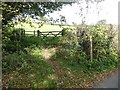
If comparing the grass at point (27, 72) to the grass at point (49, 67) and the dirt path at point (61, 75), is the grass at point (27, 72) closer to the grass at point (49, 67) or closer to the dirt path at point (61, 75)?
the grass at point (49, 67)

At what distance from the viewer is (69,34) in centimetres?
2020

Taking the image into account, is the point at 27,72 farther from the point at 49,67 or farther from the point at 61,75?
the point at 61,75

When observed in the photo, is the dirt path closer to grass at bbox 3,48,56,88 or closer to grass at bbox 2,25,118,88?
grass at bbox 2,25,118,88

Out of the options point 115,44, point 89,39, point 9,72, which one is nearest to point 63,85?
point 9,72

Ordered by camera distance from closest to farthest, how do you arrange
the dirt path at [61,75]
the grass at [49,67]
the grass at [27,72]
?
the grass at [27,72], the grass at [49,67], the dirt path at [61,75]

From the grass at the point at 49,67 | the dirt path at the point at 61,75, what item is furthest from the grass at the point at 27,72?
the dirt path at the point at 61,75

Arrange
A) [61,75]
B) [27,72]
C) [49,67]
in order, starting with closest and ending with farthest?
[27,72] → [61,75] → [49,67]

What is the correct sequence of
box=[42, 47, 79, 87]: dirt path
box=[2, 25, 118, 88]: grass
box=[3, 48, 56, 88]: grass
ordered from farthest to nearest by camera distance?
box=[42, 47, 79, 87]: dirt path, box=[2, 25, 118, 88]: grass, box=[3, 48, 56, 88]: grass

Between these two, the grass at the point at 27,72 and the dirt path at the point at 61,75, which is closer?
the grass at the point at 27,72

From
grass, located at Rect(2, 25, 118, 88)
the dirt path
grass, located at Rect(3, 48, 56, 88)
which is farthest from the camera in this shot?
the dirt path

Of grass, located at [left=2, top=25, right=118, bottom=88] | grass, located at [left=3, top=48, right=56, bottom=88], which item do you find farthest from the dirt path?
grass, located at [left=3, top=48, right=56, bottom=88]

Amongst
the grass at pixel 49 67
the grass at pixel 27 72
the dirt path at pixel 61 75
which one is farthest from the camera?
the dirt path at pixel 61 75

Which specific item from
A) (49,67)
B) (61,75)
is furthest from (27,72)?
(61,75)

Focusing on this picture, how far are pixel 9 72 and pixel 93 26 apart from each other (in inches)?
382
